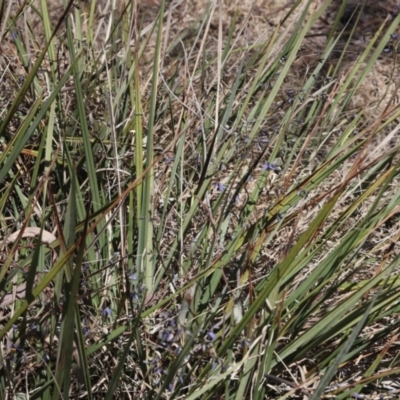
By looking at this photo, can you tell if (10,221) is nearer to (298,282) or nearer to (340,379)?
(298,282)

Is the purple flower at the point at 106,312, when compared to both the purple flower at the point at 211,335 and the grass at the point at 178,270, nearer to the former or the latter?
the grass at the point at 178,270

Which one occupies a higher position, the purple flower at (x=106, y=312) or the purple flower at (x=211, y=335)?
the purple flower at (x=211, y=335)

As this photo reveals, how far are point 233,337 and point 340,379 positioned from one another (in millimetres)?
334

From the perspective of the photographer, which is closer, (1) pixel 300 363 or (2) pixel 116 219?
(1) pixel 300 363

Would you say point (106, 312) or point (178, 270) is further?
point (178, 270)

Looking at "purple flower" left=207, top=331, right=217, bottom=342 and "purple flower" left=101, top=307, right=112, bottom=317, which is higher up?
"purple flower" left=207, top=331, right=217, bottom=342

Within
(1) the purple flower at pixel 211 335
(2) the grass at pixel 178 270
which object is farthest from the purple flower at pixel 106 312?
(1) the purple flower at pixel 211 335

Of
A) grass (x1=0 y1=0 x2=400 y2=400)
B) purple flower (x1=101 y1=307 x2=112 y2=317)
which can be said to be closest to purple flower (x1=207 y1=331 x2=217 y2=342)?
grass (x1=0 y1=0 x2=400 y2=400)

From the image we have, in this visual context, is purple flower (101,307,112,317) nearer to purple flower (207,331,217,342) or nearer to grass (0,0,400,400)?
grass (0,0,400,400)

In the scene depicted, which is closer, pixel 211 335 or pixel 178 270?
pixel 211 335

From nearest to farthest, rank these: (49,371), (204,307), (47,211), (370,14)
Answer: (49,371)
(204,307)
(47,211)
(370,14)

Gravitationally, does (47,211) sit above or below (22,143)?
below

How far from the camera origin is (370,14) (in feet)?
10.3

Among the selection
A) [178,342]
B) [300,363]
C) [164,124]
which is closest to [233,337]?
[178,342]
